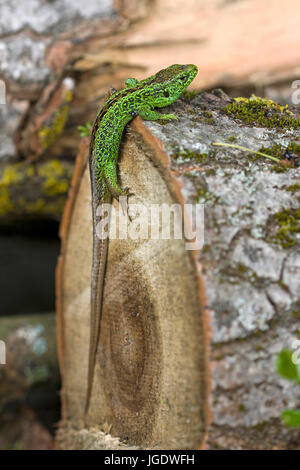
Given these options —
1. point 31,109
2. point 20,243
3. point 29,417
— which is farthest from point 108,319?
point 20,243

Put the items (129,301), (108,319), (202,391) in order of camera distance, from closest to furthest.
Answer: (202,391) → (129,301) → (108,319)

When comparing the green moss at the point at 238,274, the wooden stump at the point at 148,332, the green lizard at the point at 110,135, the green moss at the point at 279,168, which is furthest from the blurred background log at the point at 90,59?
the green moss at the point at 238,274

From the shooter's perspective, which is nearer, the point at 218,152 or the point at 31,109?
the point at 218,152

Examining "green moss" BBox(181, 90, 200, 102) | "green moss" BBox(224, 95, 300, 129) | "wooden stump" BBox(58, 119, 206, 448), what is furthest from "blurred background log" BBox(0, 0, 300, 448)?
"green moss" BBox(224, 95, 300, 129)

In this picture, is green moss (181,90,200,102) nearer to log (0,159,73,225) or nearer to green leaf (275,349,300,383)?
green leaf (275,349,300,383)

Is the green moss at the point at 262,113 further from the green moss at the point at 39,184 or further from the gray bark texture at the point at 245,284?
the green moss at the point at 39,184

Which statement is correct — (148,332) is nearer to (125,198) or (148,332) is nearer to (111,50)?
(125,198)

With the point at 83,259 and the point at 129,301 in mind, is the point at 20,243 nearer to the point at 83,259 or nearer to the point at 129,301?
the point at 83,259
